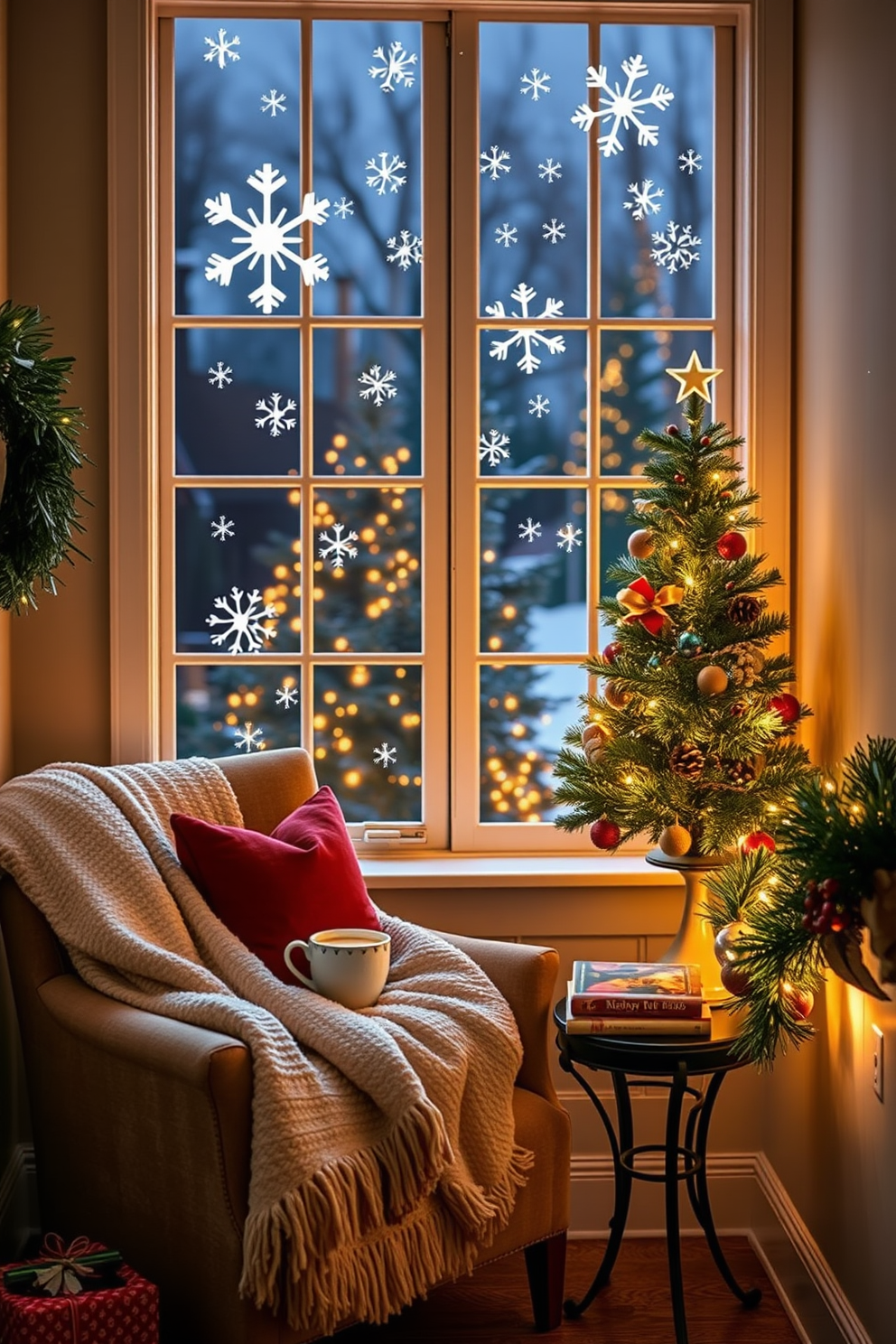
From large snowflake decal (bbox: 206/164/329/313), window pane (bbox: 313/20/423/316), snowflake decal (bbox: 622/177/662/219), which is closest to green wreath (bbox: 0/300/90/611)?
large snowflake decal (bbox: 206/164/329/313)

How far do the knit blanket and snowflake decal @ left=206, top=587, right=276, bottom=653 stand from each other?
52 cm

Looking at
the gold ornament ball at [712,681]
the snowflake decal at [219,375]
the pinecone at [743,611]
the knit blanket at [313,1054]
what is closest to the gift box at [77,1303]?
the knit blanket at [313,1054]

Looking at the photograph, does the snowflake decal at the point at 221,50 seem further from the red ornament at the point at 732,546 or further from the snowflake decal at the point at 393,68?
the red ornament at the point at 732,546

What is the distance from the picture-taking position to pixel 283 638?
3.10 meters

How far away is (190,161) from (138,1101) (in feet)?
6.62

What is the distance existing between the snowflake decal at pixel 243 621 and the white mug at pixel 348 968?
94 cm

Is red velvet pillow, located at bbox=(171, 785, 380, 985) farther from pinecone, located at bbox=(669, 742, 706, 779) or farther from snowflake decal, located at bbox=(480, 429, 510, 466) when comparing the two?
snowflake decal, located at bbox=(480, 429, 510, 466)

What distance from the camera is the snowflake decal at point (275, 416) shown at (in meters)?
3.08

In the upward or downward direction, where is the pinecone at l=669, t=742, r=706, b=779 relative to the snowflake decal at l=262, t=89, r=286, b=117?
downward

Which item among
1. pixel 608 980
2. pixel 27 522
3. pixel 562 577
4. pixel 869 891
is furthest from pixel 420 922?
pixel 869 891

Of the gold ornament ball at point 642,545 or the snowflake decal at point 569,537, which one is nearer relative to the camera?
the gold ornament ball at point 642,545

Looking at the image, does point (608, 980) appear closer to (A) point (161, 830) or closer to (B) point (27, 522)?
(A) point (161, 830)

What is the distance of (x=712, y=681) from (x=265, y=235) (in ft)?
4.81

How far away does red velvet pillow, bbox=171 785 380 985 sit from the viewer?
7.90 ft
